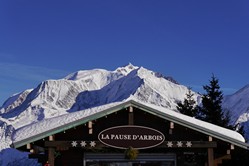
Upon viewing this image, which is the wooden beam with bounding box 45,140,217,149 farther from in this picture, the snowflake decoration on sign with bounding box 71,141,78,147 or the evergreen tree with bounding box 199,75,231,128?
the evergreen tree with bounding box 199,75,231,128

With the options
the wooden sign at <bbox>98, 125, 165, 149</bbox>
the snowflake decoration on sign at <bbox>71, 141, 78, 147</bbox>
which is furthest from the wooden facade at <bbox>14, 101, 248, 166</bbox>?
the wooden sign at <bbox>98, 125, 165, 149</bbox>

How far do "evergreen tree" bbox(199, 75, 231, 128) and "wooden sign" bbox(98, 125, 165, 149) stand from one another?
938 inches

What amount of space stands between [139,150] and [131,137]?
100 centimetres

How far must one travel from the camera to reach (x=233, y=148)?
1806cm

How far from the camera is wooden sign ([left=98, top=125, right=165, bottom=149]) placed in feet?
58.8

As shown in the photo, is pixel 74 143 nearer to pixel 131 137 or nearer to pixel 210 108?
pixel 131 137

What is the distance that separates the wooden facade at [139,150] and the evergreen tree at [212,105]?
22.7 m

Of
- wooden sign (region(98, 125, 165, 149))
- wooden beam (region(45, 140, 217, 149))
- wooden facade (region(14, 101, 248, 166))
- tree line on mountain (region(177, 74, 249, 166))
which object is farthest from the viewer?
tree line on mountain (region(177, 74, 249, 166))

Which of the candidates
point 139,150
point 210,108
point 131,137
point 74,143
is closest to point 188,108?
point 210,108

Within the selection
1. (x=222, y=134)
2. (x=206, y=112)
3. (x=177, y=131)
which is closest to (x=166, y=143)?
(x=177, y=131)

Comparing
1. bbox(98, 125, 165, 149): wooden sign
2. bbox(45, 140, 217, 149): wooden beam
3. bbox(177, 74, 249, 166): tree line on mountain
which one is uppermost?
bbox(177, 74, 249, 166): tree line on mountain

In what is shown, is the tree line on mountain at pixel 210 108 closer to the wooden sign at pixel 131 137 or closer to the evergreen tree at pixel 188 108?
the evergreen tree at pixel 188 108

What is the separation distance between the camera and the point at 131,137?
712 inches

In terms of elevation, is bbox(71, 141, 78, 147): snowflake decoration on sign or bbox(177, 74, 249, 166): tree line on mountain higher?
bbox(177, 74, 249, 166): tree line on mountain
